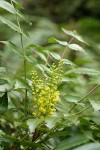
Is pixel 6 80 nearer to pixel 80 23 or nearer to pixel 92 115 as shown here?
pixel 92 115

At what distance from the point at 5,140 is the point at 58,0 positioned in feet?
13.2

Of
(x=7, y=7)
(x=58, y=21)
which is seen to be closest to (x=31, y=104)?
(x=7, y=7)

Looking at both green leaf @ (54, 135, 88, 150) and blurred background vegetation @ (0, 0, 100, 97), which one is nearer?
green leaf @ (54, 135, 88, 150)

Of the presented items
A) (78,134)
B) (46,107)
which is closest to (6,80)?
(46,107)

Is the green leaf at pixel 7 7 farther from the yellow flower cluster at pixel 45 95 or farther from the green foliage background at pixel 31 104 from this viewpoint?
the yellow flower cluster at pixel 45 95

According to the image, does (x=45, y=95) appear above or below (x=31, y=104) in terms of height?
below

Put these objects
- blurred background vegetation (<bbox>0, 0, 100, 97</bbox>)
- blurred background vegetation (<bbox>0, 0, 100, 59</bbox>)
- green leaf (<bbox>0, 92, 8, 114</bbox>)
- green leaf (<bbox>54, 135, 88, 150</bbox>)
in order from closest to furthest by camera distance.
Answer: green leaf (<bbox>54, 135, 88, 150</bbox>)
green leaf (<bbox>0, 92, 8, 114</bbox>)
blurred background vegetation (<bbox>0, 0, 100, 97</bbox>)
blurred background vegetation (<bbox>0, 0, 100, 59</bbox>)

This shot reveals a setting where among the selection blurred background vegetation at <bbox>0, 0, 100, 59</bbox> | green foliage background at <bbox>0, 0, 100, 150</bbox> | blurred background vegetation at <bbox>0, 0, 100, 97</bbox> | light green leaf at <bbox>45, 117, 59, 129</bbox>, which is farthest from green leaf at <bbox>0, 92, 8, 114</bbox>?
blurred background vegetation at <bbox>0, 0, 100, 59</bbox>

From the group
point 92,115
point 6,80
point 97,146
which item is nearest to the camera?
point 97,146

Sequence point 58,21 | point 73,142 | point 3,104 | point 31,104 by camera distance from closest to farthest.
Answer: point 73,142 → point 3,104 → point 31,104 → point 58,21

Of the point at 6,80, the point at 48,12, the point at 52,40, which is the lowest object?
the point at 6,80

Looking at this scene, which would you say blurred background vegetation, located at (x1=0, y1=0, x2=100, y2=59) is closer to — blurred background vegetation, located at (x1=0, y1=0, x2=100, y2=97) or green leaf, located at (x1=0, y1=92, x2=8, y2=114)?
blurred background vegetation, located at (x1=0, y1=0, x2=100, y2=97)

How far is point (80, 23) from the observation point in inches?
144

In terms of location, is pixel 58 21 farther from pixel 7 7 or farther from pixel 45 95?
pixel 45 95
